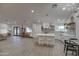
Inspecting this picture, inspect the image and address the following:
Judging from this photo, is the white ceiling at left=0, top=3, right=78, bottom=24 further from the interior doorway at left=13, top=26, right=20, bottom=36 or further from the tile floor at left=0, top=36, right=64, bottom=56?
the tile floor at left=0, top=36, right=64, bottom=56

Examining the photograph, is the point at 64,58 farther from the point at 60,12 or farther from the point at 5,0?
the point at 5,0

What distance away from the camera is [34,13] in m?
3.03

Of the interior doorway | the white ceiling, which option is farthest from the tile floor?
the white ceiling

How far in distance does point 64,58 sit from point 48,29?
2.74 feet

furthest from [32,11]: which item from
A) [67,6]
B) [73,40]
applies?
[73,40]

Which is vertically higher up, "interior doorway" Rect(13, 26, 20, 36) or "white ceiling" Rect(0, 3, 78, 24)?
"white ceiling" Rect(0, 3, 78, 24)

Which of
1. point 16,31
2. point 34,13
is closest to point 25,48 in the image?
point 16,31

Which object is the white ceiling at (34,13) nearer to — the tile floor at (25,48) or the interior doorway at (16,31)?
the interior doorway at (16,31)

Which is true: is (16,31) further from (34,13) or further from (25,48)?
(34,13)

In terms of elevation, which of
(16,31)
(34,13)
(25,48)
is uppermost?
(34,13)

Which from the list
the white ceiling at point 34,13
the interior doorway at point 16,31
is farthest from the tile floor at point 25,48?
the white ceiling at point 34,13

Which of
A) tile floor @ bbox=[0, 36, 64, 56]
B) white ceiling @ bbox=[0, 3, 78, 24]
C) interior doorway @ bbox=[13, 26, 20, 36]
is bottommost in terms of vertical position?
tile floor @ bbox=[0, 36, 64, 56]

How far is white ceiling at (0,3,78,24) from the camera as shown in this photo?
289cm

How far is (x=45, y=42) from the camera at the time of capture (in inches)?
127
